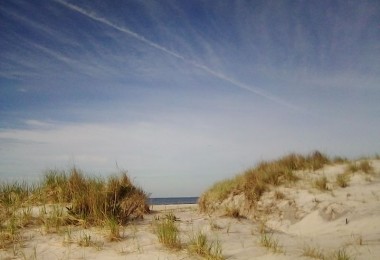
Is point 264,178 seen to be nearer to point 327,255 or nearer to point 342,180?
point 342,180

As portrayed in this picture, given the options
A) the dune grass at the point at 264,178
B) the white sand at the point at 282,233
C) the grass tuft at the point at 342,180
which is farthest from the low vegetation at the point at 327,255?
the dune grass at the point at 264,178

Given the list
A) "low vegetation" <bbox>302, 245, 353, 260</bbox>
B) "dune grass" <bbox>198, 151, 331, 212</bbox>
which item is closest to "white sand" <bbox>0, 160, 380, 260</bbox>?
"low vegetation" <bbox>302, 245, 353, 260</bbox>

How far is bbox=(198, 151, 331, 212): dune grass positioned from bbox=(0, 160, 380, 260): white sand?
0.39m

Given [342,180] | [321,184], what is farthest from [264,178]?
[342,180]

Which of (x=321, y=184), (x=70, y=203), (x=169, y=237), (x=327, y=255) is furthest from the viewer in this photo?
(x=321, y=184)

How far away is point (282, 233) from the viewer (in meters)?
6.70

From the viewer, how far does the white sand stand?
466 cm

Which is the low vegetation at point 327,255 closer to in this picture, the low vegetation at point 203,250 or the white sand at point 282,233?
the white sand at point 282,233

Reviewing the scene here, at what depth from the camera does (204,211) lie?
440 inches

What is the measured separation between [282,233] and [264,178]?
3.29 meters

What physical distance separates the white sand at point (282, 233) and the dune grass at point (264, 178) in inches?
15.3

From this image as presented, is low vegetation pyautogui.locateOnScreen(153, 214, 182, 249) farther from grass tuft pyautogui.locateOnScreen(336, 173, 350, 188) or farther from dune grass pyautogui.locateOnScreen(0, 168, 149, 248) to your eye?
grass tuft pyautogui.locateOnScreen(336, 173, 350, 188)

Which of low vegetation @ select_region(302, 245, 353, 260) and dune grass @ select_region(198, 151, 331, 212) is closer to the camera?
low vegetation @ select_region(302, 245, 353, 260)

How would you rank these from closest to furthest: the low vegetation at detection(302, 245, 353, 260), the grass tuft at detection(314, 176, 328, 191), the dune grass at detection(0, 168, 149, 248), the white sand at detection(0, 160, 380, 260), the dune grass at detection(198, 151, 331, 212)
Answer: the low vegetation at detection(302, 245, 353, 260) < the white sand at detection(0, 160, 380, 260) < the dune grass at detection(0, 168, 149, 248) < the grass tuft at detection(314, 176, 328, 191) < the dune grass at detection(198, 151, 331, 212)
